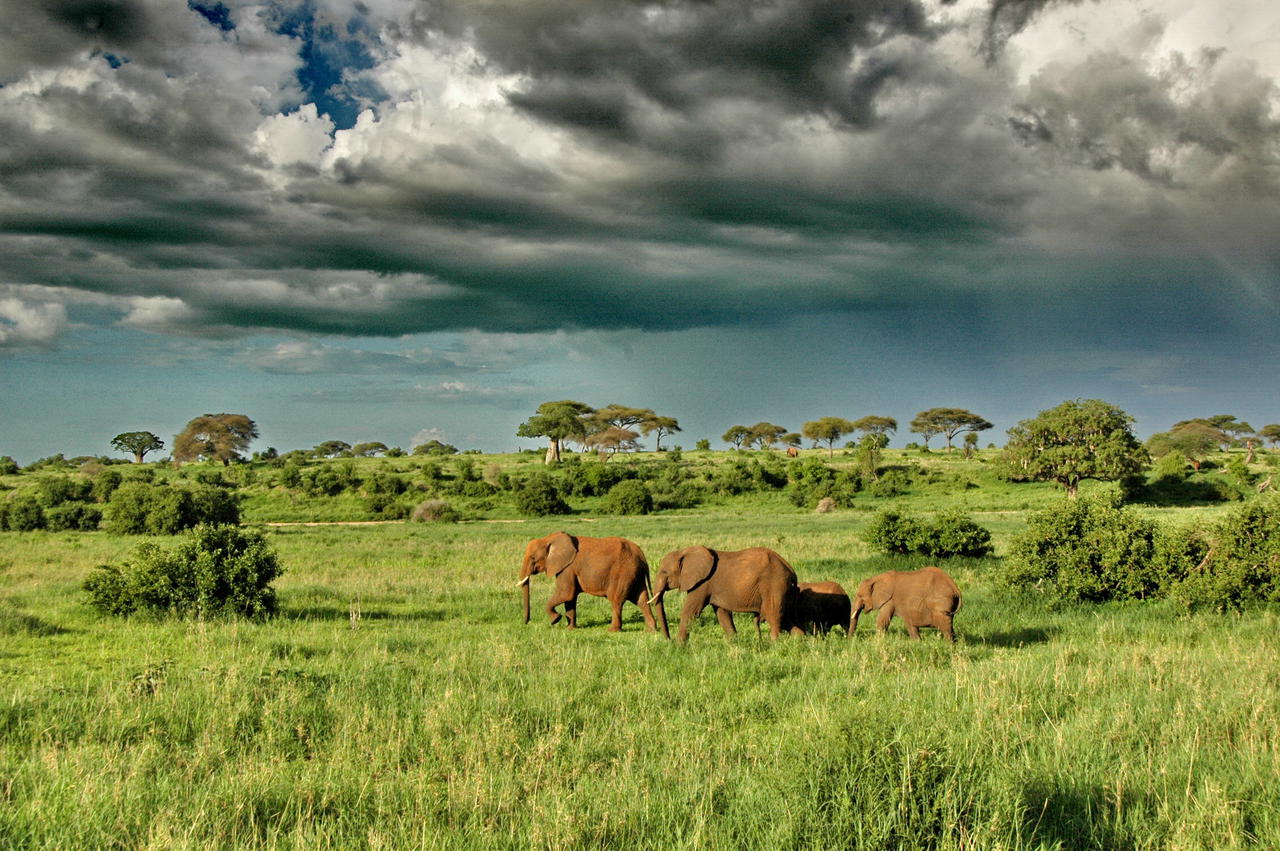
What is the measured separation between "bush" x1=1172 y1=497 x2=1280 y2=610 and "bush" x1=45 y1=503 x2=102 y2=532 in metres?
53.3

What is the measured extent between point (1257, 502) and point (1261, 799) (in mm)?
11355

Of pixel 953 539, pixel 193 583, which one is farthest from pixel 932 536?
pixel 193 583

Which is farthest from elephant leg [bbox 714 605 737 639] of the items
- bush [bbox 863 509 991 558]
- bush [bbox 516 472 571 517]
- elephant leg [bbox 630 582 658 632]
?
bush [bbox 516 472 571 517]

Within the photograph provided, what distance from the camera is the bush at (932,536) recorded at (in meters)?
23.0

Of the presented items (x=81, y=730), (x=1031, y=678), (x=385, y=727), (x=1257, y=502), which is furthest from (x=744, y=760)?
(x=1257, y=502)

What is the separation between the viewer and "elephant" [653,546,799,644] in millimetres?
11352

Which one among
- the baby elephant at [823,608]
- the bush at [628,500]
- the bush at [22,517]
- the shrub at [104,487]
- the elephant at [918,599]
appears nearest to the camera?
the elephant at [918,599]

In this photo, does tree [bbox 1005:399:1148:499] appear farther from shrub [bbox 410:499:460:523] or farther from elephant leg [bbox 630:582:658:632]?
Result: elephant leg [bbox 630:582:658:632]

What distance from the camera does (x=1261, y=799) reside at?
5.04 m

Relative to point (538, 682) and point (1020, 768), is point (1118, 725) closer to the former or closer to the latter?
point (1020, 768)

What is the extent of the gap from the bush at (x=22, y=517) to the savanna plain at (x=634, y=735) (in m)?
40.1

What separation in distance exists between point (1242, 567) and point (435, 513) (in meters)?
49.1

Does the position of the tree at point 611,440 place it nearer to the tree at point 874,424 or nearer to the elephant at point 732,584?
the tree at point 874,424

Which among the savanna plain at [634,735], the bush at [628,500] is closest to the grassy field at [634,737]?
the savanna plain at [634,735]
